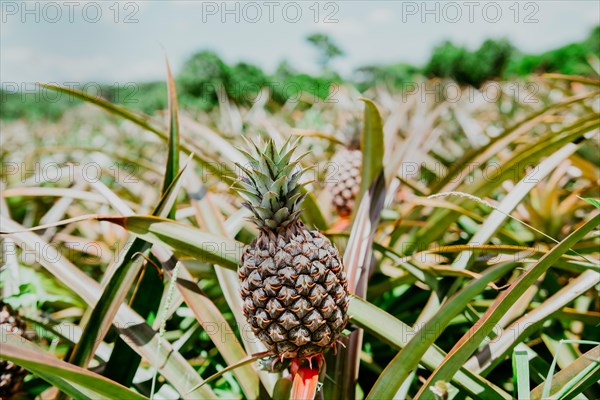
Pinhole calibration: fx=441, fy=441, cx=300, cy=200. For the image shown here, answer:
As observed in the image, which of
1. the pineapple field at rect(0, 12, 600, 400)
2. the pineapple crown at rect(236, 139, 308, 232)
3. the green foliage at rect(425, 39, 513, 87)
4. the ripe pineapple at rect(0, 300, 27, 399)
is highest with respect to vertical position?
the green foliage at rect(425, 39, 513, 87)

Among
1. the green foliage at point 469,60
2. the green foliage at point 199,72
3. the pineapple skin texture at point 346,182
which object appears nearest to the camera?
the pineapple skin texture at point 346,182

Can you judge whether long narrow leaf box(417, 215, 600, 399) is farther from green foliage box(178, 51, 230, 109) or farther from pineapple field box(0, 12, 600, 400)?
green foliage box(178, 51, 230, 109)

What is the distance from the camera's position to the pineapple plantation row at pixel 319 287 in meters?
0.87

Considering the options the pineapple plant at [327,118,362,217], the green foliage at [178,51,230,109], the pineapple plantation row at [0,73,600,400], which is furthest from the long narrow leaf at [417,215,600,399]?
the green foliage at [178,51,230,109]

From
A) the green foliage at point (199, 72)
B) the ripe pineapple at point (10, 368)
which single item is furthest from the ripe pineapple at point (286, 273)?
the green foliage at point (199, 72)

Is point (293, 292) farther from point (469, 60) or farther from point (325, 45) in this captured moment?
point (469, 60)

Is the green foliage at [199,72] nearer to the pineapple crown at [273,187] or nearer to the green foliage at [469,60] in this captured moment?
the pineapple crown at [273,187]

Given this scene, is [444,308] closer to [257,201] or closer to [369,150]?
[257,201]

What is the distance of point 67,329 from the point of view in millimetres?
1335

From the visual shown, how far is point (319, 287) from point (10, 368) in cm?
87

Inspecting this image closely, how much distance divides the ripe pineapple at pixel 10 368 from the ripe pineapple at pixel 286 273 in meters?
0.70

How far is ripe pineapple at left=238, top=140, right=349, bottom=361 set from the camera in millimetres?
864

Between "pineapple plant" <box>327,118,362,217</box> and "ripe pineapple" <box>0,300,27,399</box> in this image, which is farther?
"pineapple plant" <box>327,118,362,217</box>

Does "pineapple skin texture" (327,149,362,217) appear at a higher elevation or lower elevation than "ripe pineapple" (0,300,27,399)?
higher
